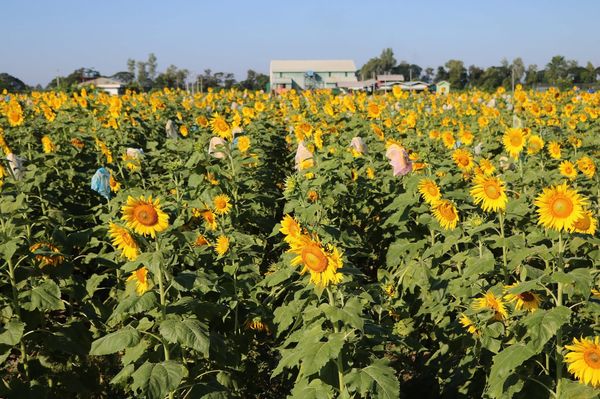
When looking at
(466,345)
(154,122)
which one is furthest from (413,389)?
(154,122)

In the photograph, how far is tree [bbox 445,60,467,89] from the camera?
48.9 m

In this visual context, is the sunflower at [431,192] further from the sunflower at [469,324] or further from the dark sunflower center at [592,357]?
the dark sunflower center at [592,357]

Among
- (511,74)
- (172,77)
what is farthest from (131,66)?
(511,74)

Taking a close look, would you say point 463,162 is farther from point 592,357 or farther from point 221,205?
point 592,357

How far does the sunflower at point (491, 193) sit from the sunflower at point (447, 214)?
1.43 ft

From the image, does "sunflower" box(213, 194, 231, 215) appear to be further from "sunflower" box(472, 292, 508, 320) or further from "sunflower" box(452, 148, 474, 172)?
"sunflower" box(452, 148, 474, 172)

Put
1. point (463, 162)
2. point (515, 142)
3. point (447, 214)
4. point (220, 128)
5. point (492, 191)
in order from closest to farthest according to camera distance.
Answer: point (492, 191) → point (447, 214) → point (463, 162) → point (515, 142) → point (220, 128)

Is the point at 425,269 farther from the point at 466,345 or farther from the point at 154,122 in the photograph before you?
the point at 154,122

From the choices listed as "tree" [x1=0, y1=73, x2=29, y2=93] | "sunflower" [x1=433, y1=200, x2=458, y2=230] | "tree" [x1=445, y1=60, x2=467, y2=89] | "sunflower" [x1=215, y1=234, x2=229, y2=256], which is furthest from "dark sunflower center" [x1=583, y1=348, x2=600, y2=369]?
"tree" [x1=445, y1=60, x2=467, y2=89]

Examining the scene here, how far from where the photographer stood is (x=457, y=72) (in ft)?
175

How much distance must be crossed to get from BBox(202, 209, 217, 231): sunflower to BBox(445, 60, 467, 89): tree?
149ft

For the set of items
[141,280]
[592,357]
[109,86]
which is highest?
[109,86]

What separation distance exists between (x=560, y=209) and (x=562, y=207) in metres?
0.01

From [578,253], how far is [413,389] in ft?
4.60
